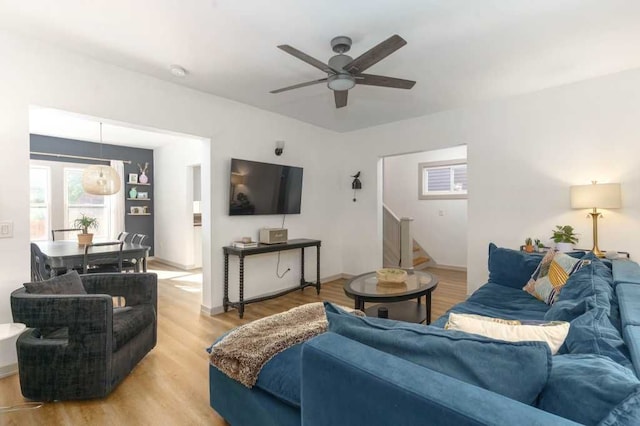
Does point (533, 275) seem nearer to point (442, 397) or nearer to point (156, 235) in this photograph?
→ point (442, 397)

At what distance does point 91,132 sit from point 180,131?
11.0 ft

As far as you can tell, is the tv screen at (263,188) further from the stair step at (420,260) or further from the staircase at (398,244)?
the stair step at (420,260)

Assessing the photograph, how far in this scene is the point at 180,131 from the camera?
3500 mm

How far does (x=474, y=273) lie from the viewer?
4156mm

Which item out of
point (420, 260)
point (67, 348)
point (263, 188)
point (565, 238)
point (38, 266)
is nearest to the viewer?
point (67, 348)

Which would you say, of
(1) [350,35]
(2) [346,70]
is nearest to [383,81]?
(2) [346,70]

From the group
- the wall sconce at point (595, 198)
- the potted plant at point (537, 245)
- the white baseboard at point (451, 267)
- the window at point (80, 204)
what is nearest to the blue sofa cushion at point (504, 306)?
the potted plant at point (537, 245)

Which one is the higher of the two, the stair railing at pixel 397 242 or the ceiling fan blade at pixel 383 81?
the ceiling fan blade at pixel 383 81

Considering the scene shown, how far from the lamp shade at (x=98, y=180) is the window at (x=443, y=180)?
222 inches

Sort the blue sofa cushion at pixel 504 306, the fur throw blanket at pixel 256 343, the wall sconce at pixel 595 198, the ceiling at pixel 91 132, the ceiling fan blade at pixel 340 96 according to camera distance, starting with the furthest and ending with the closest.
→ the ceiling at pixel 91 132, the wall sconce at pixel 595 198, the ceiling fan blade at pixel 340 96, the blue sofa cushion at pixel 504 306, the fur throw blanket at pixel 256 343

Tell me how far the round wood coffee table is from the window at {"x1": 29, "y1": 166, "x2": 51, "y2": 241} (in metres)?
6.05

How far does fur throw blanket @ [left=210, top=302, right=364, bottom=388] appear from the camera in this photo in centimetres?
160

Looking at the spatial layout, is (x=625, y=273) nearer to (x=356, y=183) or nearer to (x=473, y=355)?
(x=473, y=355)

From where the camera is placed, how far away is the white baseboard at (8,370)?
239 centimetres
